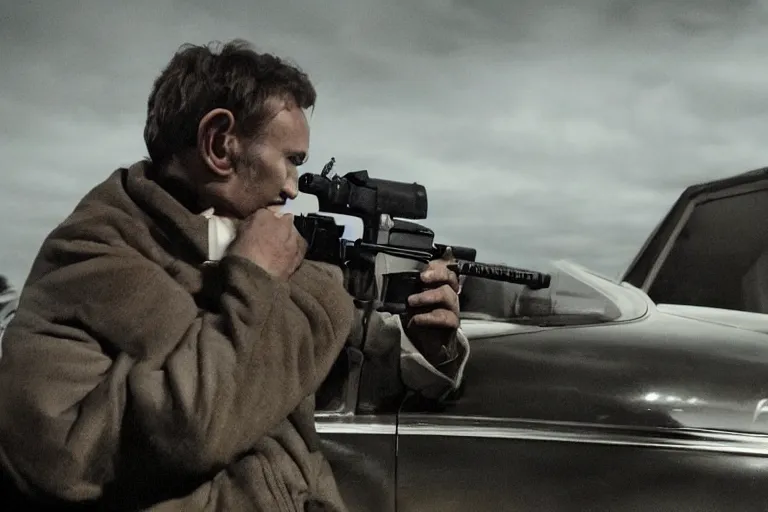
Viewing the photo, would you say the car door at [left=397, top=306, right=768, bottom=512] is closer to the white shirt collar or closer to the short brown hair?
the white shirt collar

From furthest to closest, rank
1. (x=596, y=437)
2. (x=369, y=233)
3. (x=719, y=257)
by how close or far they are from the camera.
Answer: (x=719, y=257)
(x=369, y=233)
(x=596, y=437)

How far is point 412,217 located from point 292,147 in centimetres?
23

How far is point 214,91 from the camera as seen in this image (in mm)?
877

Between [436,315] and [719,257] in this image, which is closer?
[436,315]

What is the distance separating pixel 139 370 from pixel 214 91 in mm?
372

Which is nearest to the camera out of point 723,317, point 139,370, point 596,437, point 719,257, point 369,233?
point 139,370

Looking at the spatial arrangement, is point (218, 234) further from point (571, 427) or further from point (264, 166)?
point (571, 427)

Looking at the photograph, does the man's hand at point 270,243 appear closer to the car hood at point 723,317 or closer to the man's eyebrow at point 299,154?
the man's eyebrow at point 299,154

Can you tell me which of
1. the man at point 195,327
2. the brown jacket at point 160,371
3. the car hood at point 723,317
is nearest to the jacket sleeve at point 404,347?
the man at point 195,327

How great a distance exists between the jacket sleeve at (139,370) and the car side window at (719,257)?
3.58ft

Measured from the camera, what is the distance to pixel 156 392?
2.26ft

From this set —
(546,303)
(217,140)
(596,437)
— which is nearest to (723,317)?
(546,303)

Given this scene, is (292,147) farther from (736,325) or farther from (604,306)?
(736,325)

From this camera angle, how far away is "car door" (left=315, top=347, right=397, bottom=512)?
83 cm
